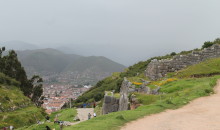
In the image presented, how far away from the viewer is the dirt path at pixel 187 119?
10.6 metres

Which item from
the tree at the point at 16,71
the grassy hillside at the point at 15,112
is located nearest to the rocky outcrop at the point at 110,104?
the grassy hillside at the point at 15,112

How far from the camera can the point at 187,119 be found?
466 inches

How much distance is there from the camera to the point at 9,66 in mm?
53406

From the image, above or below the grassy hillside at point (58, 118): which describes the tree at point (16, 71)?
above

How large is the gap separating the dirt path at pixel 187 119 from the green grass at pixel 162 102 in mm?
540

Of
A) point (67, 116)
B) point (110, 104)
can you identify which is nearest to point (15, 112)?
point (67, 116)

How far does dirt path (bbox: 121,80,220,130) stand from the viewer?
10.6 metres

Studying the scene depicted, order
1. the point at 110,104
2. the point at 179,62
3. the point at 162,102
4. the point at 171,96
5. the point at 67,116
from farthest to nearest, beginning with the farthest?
the point at 67,116 → the point at 179,62 → the point at 110,104 → the point at 171,96 → the point at 162,102

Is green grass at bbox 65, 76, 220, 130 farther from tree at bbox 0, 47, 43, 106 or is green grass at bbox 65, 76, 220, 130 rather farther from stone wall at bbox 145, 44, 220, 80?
tree at bbox 0, 47, 43, 106

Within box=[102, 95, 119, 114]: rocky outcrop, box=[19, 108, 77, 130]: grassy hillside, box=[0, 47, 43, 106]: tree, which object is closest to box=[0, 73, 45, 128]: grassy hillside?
box=[19, 108, 77, 130]: grassy hillside

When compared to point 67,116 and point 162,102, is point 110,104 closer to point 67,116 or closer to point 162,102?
point 67,116

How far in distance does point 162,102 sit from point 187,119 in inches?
154

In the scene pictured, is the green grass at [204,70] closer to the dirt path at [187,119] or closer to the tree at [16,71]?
the dirt path at [187,119]

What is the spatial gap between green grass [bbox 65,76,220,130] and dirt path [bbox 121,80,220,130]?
21.3 inches
